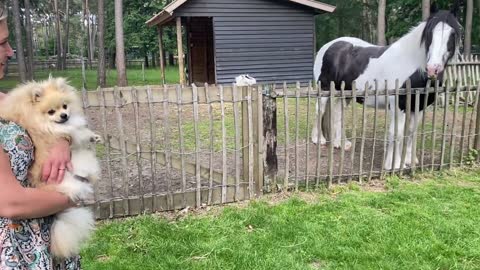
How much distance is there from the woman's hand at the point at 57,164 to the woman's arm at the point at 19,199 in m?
0.08

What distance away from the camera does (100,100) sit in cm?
450

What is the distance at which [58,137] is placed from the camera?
5.80 ft

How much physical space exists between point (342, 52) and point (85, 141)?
6.34 m

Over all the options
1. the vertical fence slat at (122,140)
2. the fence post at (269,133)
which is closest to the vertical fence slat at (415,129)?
the fence post at (269,133)

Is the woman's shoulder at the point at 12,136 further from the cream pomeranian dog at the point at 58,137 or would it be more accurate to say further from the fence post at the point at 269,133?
the fence post at the point at 269,133

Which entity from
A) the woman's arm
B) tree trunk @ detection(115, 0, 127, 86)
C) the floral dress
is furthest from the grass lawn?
tree trunk @ detection(115, 0, 127, 86)

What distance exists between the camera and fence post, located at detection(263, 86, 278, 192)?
17.2 ft

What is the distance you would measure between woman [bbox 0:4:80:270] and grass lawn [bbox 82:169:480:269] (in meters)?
2.22

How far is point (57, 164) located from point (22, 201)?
241 mm

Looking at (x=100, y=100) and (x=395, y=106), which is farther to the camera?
(x=395, y=106)

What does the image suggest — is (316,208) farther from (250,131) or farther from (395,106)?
(395,106)

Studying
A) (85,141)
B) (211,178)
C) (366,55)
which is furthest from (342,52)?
(85,141)

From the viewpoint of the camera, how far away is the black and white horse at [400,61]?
5531 millimetres

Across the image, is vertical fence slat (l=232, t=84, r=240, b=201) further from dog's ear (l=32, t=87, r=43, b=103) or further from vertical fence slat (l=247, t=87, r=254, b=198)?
dog's ear (l=32, t=87, r=43, b=103)
